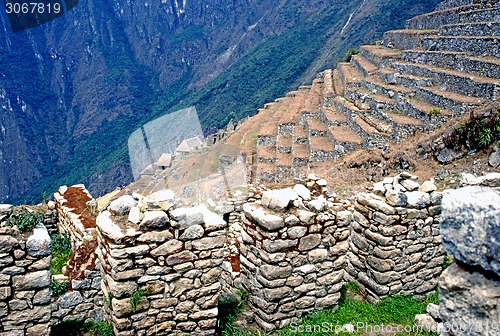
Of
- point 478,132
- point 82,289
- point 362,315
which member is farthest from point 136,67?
point 362,315

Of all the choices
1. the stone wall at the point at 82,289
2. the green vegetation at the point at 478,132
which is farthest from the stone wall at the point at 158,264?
the green vegetation at the point at 478,132

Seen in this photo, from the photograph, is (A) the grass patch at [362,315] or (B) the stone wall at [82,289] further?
(B) the stone wall at [82,289]

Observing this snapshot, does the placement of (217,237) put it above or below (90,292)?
above

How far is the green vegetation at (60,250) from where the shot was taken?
601 centimetres

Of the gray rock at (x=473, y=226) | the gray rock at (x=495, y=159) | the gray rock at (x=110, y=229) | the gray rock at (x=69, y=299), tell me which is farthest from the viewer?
the gray rock at (x=495, y=159)

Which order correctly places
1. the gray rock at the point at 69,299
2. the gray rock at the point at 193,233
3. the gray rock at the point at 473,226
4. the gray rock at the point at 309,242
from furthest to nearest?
the gray rock at the point at 69,299
the gray rock at the point at 309,242
the gray rock at the point at 193,233
the gray rock at the point at 473,226

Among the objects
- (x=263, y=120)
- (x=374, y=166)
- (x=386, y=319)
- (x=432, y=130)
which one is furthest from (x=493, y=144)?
(x=263, y=120)

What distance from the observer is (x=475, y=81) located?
12016 millimetres

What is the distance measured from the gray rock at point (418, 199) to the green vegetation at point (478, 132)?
7.64 m

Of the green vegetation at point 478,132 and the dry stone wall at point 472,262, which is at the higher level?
the dry stone wall at point 472,262

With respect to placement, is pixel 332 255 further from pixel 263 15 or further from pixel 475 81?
pixel 263 15

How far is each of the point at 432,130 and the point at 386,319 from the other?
9803mm

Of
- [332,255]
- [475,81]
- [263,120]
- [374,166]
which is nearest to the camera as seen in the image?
[332,255]

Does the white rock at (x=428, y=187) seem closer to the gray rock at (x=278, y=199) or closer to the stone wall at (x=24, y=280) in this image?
the gray rock at (x=278, y=199)
